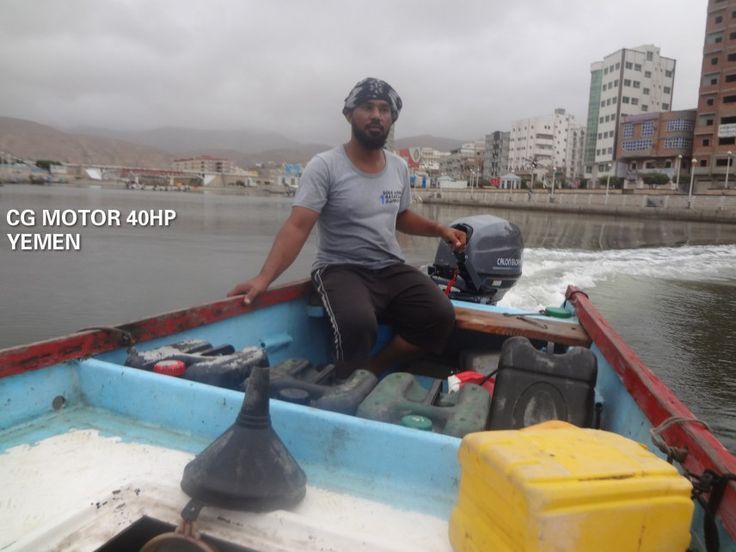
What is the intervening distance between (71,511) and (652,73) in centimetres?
10127

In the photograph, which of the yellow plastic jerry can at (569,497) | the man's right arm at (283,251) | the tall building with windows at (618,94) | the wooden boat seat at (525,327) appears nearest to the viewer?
the yellow plastic jerry can at (569,497)

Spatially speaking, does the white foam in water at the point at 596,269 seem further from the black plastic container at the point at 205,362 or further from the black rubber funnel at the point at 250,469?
the black rubber funnel at the point at 250,469

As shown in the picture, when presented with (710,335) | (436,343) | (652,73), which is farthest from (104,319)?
(652,73)

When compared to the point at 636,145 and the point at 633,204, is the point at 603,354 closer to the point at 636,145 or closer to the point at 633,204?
the point at 633,204

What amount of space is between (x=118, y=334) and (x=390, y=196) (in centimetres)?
153

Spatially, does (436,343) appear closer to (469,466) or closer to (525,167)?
(469,466)

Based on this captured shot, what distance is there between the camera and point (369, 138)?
2.81 m

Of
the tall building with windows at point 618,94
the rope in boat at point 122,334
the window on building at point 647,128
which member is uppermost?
the tall building with windows at point 618,94

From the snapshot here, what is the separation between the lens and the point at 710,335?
8.29 meters

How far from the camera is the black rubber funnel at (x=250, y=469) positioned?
122cm

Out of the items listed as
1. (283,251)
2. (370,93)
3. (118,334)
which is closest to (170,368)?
(118,334)

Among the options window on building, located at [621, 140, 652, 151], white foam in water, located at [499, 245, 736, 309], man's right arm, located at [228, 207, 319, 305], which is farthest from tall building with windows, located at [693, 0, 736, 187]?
man's right arm, located at [228, 207, 319, 305]

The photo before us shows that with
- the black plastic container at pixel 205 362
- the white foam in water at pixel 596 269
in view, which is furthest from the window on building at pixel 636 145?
the black plastic container at pixel 205 362

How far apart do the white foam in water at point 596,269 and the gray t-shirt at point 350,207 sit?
6134 mm
